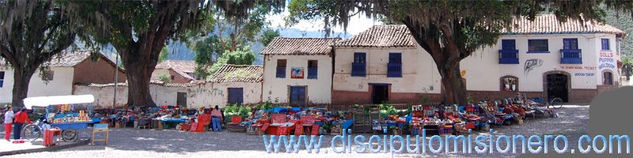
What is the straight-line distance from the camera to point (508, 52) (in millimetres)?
23938

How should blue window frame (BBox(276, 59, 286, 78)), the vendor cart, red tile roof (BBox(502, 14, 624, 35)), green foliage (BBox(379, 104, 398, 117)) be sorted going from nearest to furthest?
1. the vendor cart
2. green foliage (BBox(379, 104, 398, 117))
3. red tile roof (BBox(502, 14, 624, 35))
4. blue window frame (BBox(276, 59, 286, 78))

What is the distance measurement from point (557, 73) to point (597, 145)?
1777 cm

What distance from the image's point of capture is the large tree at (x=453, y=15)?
42.0ft

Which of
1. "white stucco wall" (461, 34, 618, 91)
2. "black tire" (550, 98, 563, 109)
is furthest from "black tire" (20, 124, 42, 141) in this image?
"white stucco wall" (461, 34, 618, 91)

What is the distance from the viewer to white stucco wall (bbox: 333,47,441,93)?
80.9 ft

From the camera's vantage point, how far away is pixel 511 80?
79.5ft

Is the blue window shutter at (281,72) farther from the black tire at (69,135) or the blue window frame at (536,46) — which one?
the black tire at (69,135)

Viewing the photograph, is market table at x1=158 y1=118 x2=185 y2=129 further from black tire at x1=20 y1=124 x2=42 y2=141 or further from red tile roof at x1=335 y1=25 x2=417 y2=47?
red tile roof at x1=335 y1=25 x2=417 y2=47

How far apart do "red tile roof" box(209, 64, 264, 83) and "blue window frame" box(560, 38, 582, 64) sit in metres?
16.2

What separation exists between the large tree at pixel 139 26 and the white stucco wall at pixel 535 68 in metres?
14.3

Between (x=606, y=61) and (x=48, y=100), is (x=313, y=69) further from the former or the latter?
(x=48, y=100)

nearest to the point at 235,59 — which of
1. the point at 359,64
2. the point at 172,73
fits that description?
the point at 359,64

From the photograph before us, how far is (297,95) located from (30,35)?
13.4 meters

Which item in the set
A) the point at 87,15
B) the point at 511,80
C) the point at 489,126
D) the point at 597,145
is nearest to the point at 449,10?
the point at 489,126
